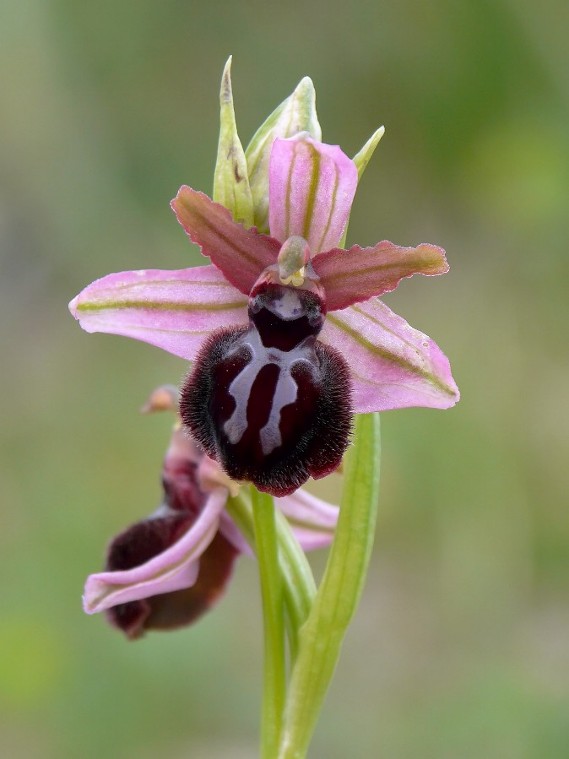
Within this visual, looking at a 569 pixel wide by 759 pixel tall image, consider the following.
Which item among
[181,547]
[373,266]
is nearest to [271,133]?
[373,266]

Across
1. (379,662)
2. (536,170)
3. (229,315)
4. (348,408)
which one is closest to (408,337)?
(348,408)

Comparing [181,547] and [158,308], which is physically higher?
[158,308]

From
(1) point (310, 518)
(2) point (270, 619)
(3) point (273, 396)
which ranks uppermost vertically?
(3) point (273, 396)

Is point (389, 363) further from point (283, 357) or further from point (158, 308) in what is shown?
point (158, 308)

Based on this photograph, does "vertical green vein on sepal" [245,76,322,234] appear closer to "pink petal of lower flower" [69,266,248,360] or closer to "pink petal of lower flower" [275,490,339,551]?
"pink petal of lower flower" [69,266,248,360]

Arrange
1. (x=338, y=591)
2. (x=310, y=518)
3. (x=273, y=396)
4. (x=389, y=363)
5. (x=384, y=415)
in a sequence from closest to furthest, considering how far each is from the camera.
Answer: (x=273, y=396) → (x=389, y=363) → (x=338, y=591) → (x=310, y=518) → (x=384, y=415)

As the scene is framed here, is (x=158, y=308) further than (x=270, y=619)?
No

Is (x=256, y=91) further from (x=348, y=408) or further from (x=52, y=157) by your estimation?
(x=348, y=408)

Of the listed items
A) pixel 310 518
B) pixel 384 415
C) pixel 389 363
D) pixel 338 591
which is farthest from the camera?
pixel 384 415
